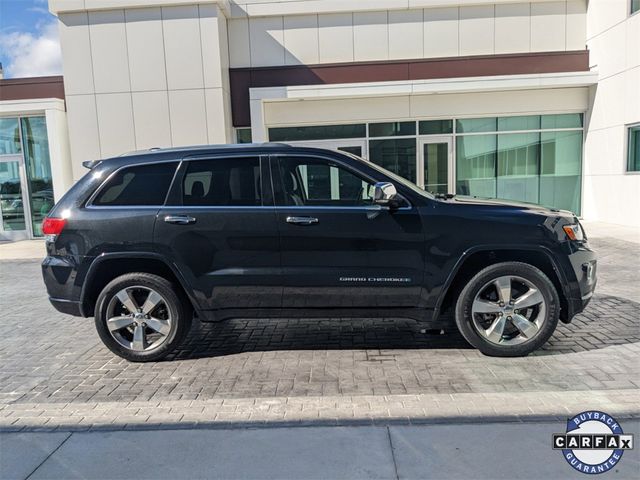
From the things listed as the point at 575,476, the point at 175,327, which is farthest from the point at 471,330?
the point at 175,327

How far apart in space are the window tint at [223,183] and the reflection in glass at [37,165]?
39.0 feet

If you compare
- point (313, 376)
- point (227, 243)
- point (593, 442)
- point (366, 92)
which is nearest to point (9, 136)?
point (366, 92)

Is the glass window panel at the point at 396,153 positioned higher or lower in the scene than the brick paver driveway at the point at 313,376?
higher

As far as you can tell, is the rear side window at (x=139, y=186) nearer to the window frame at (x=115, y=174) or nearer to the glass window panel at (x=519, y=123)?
the window frame at (x=115, y=174)

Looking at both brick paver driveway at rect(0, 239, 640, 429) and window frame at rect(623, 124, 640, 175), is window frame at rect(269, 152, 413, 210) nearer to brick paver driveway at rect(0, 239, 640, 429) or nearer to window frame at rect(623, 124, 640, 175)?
brick paver driveway at rect(0, 239, 640, 429)

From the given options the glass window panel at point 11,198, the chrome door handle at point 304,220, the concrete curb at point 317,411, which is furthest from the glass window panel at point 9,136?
the chrome door handle at point 304,220

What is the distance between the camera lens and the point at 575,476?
283cm

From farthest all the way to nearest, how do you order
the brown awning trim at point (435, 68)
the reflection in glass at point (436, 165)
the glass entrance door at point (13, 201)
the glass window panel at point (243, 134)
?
the glass entrance door at point (13, 201)
the reflection in glass at point (436, 165)
the glass window panel at point (243, 134)
the brown awning trim at point (435, 68)

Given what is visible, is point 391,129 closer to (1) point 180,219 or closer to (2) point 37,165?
(2) point 37,165

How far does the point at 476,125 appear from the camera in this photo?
14508mm

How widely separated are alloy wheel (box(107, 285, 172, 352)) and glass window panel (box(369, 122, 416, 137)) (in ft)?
35.4

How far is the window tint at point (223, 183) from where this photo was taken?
183 inches

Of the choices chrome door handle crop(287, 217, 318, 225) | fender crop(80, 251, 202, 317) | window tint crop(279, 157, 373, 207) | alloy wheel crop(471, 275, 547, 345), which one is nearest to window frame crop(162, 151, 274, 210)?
window tint crop(279, 157, 373, 207)

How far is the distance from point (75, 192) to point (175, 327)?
5.15ft
